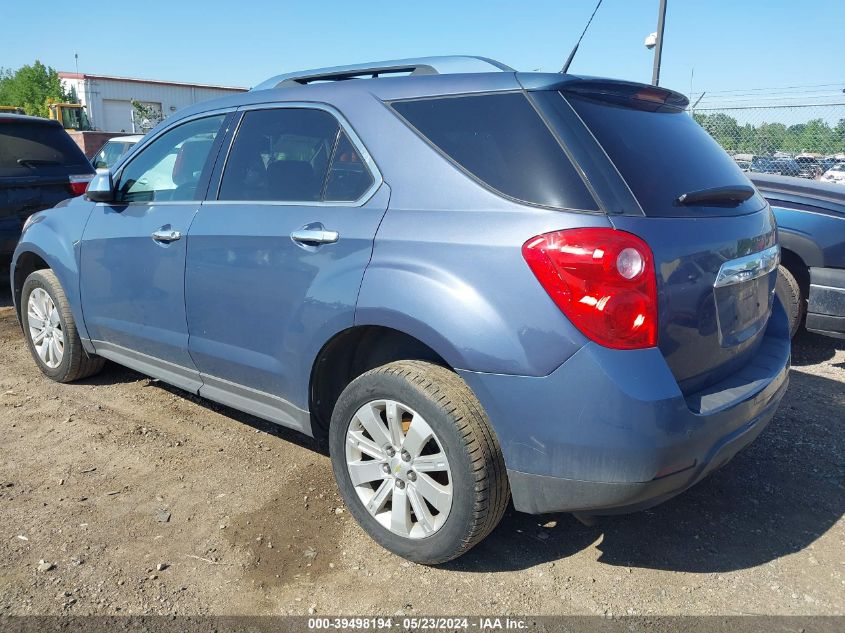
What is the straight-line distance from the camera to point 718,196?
2.71 metres

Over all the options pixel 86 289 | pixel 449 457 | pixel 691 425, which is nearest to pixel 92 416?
pixel 86 289

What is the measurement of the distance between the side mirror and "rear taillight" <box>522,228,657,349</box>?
2.78 m

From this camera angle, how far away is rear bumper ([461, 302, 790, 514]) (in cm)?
221

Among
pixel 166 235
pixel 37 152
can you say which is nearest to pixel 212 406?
pixel 166 235

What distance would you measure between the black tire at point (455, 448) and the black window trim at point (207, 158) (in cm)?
148

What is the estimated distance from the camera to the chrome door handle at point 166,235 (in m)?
3.51

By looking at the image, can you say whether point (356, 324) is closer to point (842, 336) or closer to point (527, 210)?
point (527, 210)

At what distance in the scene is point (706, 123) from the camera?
11648 mm

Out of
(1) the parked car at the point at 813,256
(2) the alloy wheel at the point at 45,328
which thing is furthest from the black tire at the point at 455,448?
(1) the parked car at the point at 813,256

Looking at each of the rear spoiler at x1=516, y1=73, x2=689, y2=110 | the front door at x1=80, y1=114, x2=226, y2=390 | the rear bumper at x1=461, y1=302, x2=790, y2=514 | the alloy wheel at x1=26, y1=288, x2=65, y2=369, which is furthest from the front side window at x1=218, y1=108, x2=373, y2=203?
the alloy wheel at x1=26, y1=288, x2=65, y2=369

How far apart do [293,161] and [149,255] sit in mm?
1040

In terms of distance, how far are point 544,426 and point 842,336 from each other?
11.8 ft

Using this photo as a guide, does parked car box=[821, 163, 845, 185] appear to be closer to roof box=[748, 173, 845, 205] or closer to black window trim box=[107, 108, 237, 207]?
roof box=[748, 173, 845, 205]

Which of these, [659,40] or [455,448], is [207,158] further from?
[659,40]
